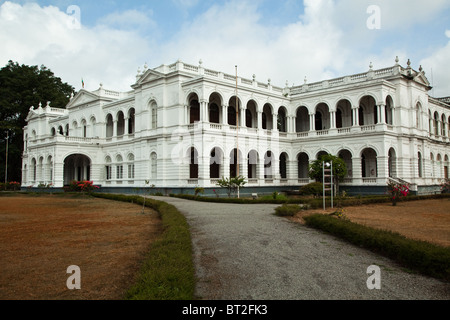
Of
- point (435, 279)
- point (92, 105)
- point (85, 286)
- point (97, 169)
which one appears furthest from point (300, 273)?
point (92, 105)

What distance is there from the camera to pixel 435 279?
654cm

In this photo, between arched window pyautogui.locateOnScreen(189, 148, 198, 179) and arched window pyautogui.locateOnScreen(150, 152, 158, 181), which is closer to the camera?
arched window pyautogui.locateOnScreen(189, 148, 198, 179)

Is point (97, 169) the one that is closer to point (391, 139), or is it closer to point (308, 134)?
point (308, 134)

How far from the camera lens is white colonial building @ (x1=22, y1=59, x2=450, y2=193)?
30.4 meters

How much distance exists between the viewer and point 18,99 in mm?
52375

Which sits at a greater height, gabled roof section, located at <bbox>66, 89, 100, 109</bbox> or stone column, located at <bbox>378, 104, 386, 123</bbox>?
gabled roof section, located at <bbox>66, 89, 100, 109</bbox>

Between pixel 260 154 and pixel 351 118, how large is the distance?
10149 mm

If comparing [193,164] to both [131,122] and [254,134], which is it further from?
[131,122]

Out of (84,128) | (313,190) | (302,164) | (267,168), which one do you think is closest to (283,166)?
(302,164)

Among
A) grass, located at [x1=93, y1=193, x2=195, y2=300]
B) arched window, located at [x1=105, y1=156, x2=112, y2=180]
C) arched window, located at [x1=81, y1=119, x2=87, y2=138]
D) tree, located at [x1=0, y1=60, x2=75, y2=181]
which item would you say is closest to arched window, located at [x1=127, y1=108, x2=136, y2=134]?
arched window, located at [x1=105, y1=156, x2=112, y2=180]

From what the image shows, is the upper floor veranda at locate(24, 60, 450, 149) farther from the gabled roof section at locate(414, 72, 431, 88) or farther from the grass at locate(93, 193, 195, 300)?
the grass at locate(93, 193, 195, 300)

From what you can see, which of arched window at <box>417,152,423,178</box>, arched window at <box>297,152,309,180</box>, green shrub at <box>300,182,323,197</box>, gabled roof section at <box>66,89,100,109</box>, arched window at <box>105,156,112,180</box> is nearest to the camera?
green shrub at <box>300,182,323,197</box>

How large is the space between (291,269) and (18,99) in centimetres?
5613

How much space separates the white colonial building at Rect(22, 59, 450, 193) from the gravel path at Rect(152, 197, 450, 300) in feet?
62.8
